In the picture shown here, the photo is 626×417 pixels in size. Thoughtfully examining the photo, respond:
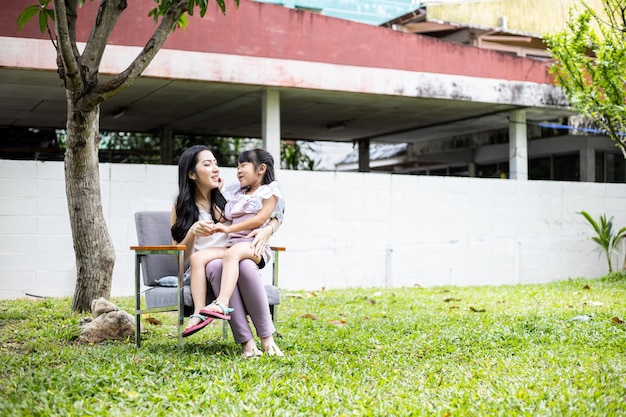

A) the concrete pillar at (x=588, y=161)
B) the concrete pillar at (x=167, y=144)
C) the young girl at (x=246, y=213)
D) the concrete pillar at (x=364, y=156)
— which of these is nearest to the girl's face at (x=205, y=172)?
the young girl at (x=246, y=213)

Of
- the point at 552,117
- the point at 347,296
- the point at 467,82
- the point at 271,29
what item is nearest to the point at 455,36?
the point at 552,117

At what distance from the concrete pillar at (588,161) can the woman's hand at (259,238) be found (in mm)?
13212

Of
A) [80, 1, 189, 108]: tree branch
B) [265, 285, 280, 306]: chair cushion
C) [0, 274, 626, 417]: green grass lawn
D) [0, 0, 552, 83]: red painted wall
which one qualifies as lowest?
[0, 274, 626, 417]: green grass lawn

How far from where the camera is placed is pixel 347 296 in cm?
977

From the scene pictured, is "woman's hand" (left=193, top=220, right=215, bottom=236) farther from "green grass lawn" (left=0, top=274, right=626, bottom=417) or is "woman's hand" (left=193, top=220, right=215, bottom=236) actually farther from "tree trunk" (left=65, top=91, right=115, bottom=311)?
"tree trunk" (left=65, top=91, right=115, bottom=311)

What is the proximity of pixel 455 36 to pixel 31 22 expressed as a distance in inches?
432

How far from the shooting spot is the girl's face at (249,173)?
18.5ft

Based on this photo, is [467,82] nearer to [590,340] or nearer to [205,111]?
[205,111]

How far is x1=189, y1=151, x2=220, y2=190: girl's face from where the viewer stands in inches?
224

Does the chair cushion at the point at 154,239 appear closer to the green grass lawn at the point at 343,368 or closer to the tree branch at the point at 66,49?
the green grass lawn at the point at 343,368

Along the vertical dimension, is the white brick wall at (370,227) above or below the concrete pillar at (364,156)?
below

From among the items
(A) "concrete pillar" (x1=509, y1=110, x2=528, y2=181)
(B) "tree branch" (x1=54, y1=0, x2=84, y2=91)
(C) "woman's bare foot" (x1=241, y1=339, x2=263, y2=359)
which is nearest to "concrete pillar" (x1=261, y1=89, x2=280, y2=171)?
(A) "concrete pillar" (x1=509, y1=110, x2=528, y2=181)

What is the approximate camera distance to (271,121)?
12.0 meters

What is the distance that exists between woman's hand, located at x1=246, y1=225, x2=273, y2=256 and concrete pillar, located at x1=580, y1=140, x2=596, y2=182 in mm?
13212
